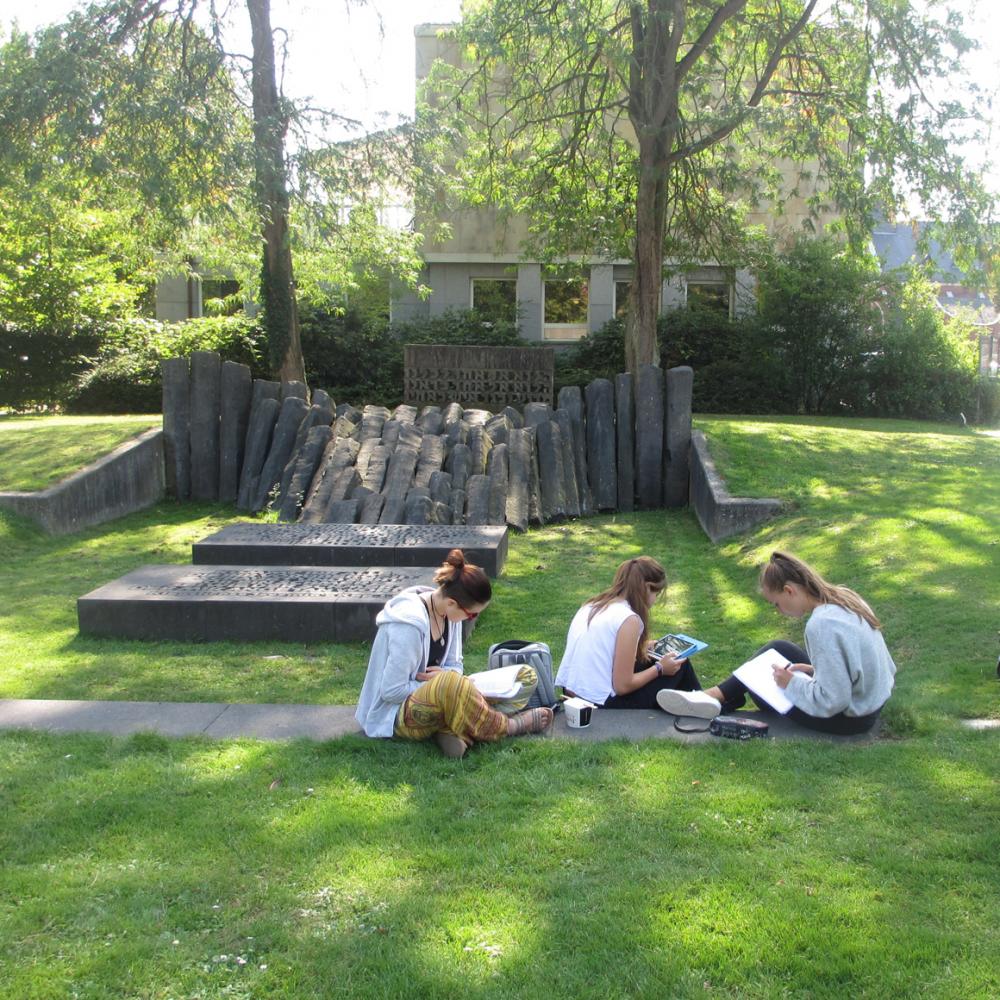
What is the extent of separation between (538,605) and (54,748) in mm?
4665

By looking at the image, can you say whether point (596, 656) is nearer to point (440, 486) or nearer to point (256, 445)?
point (440, 486)

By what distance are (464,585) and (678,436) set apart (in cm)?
920

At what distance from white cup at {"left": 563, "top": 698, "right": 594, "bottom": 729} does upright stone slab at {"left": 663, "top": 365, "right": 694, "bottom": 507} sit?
8.67m

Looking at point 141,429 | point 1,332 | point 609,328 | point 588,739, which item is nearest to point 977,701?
point 588,739

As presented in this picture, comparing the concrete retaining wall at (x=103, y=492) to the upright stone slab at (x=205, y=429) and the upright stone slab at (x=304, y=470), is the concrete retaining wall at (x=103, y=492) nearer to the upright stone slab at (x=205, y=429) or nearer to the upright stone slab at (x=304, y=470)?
the upright stone slab at (x=205, y=429)

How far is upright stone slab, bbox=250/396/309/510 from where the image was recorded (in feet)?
45.9

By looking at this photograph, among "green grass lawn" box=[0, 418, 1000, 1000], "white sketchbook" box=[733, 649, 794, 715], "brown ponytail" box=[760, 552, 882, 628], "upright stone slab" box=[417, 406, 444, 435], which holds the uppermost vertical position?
"upright stone slab" box=[417, 406, 444, 435]

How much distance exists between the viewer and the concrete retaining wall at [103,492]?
488 inches

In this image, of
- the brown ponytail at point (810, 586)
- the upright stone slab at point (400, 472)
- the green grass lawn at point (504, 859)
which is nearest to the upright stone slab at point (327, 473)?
the upright stone slab at point (400, 472)

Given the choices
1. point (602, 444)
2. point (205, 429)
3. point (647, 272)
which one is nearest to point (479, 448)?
point (602, 444)

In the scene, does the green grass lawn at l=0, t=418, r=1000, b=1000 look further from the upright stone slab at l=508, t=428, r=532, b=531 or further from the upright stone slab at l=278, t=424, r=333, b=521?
the upright stone slab at l=278, t=424, r=333, b=521

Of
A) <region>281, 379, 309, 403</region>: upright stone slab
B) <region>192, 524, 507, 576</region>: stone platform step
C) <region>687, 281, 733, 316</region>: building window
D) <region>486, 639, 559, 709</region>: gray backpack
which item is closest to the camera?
<region>486, 639, 559, 709</region>: gray backpack

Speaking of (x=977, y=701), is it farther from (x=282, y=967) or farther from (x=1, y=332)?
(x=1, y=332)

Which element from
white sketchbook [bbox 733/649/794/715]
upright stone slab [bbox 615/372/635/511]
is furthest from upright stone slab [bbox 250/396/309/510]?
white sketchbook [bbox 733/649/794/715]
